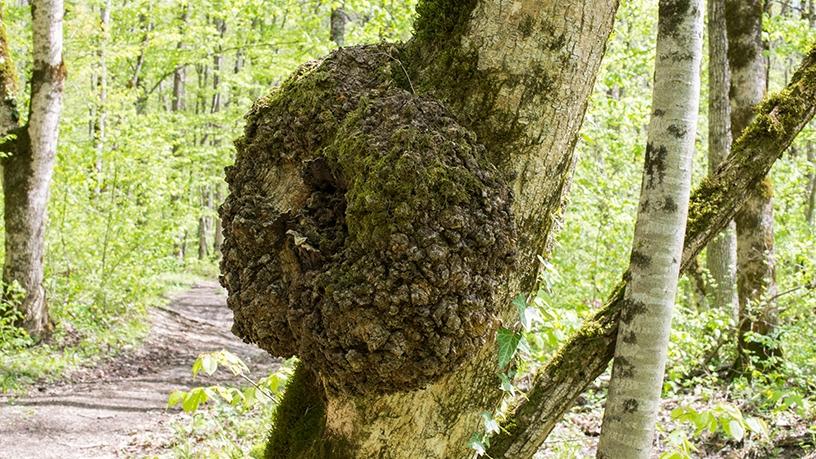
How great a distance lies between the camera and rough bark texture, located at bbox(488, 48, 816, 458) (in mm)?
2609

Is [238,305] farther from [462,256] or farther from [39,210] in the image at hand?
[39,210]

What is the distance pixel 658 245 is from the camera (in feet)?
8.30

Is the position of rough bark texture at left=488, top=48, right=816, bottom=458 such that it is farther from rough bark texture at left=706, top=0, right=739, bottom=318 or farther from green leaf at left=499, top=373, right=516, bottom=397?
rough bark texture at left=706, top=0, right=739, bottom=318

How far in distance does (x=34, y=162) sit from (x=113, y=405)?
11.4ft

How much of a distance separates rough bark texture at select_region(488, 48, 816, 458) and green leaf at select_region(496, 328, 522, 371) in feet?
2.23

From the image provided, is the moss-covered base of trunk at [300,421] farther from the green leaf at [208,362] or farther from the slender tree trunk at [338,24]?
the slender tree trunk at [338,24]

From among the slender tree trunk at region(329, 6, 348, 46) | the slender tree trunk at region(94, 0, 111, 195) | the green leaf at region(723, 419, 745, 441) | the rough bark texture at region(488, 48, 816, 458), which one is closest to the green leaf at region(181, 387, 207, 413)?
the rough bark texture at region(488, 48, 816, 458)

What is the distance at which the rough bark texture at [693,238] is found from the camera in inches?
103

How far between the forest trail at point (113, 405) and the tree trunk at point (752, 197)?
6.01 m

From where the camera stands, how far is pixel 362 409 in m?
1.99

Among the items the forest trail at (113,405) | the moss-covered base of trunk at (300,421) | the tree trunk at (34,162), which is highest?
the tree trunk at (34,162)

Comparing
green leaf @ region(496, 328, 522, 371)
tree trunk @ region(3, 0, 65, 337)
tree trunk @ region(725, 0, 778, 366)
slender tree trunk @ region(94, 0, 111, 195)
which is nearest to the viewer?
green leaf @ region(496, 328, 522, 371)

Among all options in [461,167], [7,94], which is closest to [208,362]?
[461,167]

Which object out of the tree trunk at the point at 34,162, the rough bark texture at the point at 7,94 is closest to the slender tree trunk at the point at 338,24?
the tree trunk at the point at 34,162
